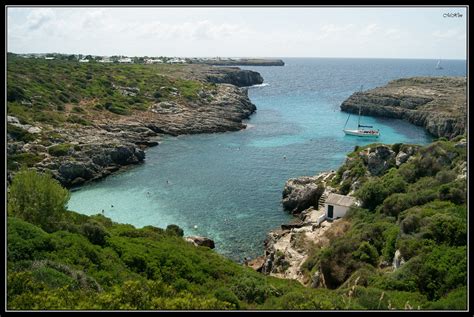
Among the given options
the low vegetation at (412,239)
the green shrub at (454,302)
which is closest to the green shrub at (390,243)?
the low vegetation at (412,239)

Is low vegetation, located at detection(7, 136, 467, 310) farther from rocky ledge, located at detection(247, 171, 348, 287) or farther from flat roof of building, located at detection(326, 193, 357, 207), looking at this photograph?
flat roof of building, located at detection(326, 193, 357, 207)

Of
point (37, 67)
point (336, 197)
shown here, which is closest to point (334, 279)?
point (336, 197)

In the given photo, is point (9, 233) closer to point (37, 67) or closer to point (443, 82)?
point (37, 67)

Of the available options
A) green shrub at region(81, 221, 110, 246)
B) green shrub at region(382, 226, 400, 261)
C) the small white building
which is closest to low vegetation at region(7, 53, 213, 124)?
green shrub at region(81, 221, 110, 246)

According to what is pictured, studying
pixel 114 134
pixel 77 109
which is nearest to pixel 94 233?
pixel 114 134

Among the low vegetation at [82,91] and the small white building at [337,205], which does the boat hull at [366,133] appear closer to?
the low vegetation at [82,91]
